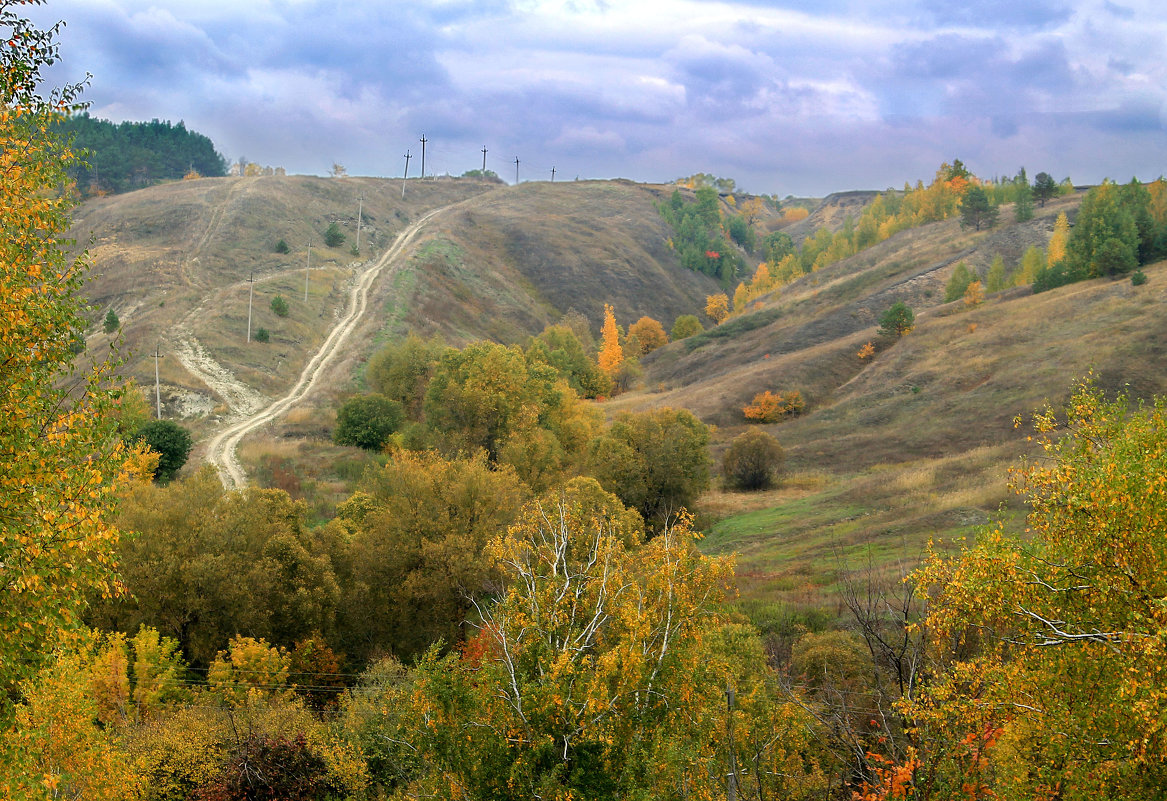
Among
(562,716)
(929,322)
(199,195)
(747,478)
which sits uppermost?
(199,195)

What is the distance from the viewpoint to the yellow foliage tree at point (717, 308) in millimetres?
173250

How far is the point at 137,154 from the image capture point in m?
176

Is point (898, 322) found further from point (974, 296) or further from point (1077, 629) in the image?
point (1077, 629)

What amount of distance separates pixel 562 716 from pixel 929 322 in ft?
340

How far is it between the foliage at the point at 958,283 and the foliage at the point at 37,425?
400ft

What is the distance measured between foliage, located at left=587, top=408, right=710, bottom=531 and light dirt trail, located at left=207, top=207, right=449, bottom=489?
2502cm

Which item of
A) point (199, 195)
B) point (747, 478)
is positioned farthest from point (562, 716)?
point (199, 195)

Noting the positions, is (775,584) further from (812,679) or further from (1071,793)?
(1071,793)

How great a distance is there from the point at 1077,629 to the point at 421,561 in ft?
94.9

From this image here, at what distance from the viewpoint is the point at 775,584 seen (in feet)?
126

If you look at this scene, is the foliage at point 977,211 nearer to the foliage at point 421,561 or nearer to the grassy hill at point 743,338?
the grassy hill at point 743,338

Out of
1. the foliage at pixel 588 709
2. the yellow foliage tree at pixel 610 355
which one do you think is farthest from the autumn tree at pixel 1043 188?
the foliage at pixel 588 709

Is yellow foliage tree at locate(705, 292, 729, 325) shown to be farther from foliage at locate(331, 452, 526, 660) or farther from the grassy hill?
foliage at locate(331, 452, 526, 660)

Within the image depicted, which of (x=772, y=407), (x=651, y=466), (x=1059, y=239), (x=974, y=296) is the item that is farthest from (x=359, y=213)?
(x=1059, y=239)
